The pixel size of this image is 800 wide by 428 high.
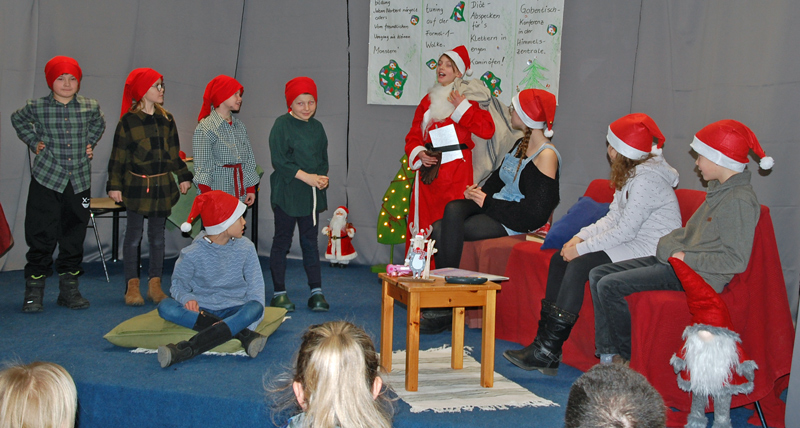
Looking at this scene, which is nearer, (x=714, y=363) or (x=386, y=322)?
(x=714, y=363)

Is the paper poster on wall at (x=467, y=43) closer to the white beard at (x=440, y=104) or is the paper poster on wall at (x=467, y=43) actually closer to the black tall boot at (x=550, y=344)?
the white beard at (x=440, y=104)

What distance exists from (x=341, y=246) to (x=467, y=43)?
5.78 ft

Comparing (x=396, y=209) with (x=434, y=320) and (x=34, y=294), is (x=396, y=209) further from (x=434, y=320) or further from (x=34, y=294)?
(x=34, y=294)

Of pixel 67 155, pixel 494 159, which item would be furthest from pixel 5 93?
pixel 494 159

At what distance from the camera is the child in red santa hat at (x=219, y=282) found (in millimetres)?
2896

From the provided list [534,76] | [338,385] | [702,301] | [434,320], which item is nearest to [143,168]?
[434,320]

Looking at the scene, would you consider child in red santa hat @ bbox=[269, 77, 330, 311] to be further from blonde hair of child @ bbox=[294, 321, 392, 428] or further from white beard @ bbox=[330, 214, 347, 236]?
blonde hair of child @ bbox=[294, 321, 392, 428]

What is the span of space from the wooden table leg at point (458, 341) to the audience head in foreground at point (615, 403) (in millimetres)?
1612

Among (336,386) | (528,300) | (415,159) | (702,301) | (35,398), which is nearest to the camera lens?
(35,398)

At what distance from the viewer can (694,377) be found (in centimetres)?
213

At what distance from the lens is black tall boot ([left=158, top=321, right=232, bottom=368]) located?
8.63ft

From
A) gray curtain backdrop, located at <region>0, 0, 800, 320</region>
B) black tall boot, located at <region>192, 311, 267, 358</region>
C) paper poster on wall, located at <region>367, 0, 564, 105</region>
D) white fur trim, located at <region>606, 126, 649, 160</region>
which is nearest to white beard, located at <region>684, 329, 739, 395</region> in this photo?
white fur trim, located at <region>606, 126, 649, 160</region>

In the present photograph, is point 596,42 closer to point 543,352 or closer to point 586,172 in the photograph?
point 586,172

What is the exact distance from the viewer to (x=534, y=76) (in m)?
4.52
